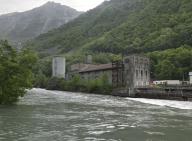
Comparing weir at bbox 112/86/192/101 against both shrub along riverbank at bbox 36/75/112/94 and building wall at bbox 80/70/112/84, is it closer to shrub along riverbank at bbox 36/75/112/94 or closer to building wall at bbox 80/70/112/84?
shrub along riverbank at bbox 36/75/112/94

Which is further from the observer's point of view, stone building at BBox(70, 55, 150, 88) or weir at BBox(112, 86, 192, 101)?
stone building at BBox(70, 55, 150, 88)

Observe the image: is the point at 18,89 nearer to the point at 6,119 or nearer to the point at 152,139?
the point at 6,119

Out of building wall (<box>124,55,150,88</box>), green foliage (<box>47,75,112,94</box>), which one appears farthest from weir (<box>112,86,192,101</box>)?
green foliage (<box>47,75,112,94</box>)

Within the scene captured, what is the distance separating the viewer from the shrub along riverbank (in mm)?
139375

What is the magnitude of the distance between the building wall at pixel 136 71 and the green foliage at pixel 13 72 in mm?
73027

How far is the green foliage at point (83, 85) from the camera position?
13925 centimetres

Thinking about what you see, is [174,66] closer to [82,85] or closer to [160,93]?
[82,85]

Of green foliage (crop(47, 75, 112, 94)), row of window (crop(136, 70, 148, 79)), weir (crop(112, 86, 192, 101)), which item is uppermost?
row of window (crop(136, 70, 148, 79))

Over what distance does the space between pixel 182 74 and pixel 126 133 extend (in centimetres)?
11418

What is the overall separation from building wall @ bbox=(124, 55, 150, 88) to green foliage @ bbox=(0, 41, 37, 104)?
73027 millimetres

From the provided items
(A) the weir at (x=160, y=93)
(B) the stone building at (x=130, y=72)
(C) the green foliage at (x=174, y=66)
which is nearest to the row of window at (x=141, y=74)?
(B) the stone building at (x=130, y=72)

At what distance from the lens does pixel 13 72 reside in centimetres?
6594

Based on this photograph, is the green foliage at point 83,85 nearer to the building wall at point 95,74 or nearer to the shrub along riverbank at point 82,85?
the shrub along riverbank at point 82,85

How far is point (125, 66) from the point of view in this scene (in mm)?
142500
